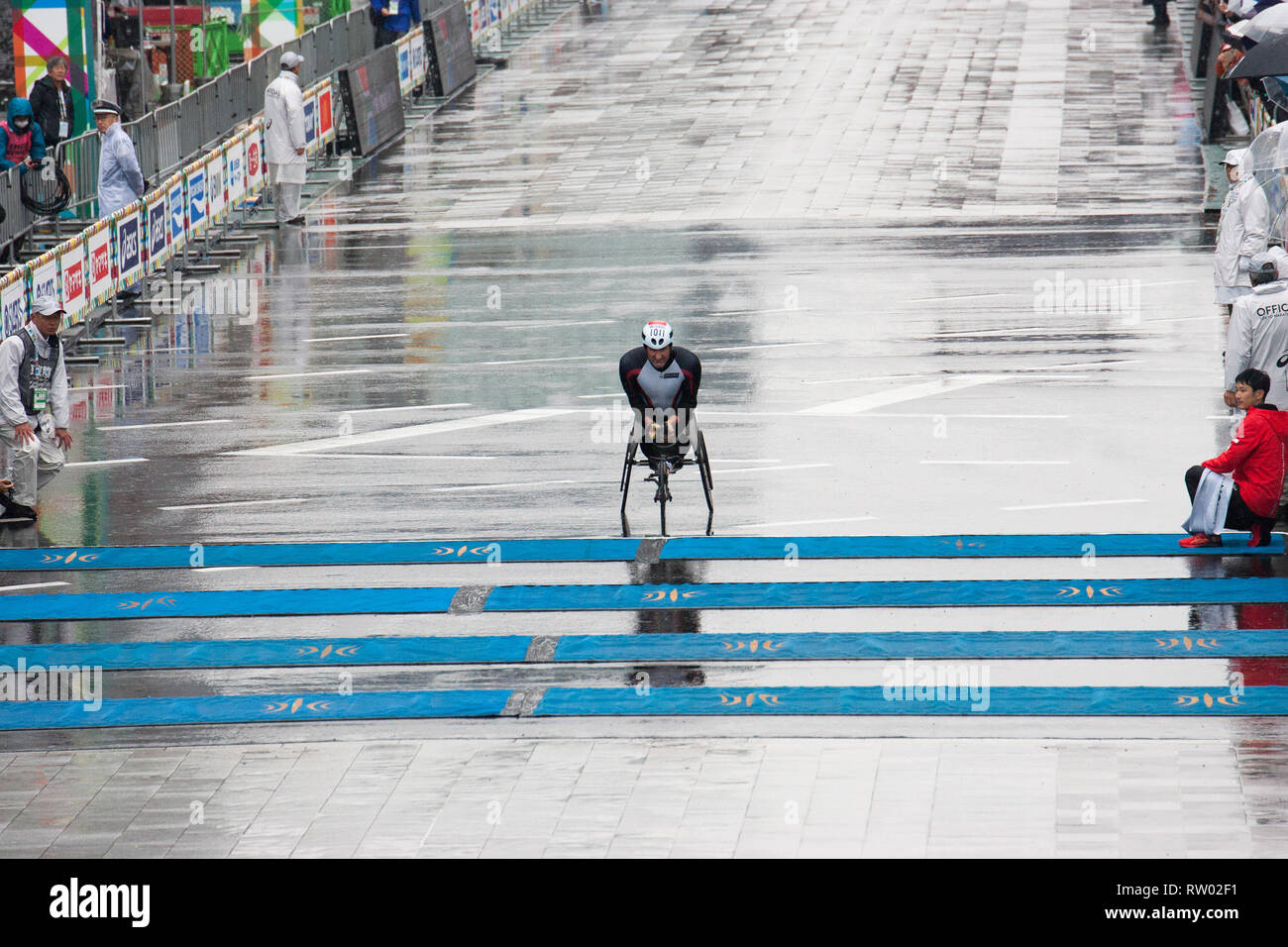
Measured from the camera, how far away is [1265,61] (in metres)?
18.2

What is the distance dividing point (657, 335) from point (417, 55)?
89.1 feet

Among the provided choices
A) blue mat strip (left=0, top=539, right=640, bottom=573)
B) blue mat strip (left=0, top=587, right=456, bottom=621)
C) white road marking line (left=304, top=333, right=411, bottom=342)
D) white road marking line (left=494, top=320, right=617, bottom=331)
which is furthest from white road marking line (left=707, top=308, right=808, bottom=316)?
blue mat strip (left=0, top=587, right=456, bottom=621)

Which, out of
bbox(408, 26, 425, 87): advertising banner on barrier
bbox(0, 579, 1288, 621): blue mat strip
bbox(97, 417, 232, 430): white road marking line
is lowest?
bbox(97, 417, 232, 430): white road marking line

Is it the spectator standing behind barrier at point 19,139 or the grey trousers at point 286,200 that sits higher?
the spectator standing behind barrier at point 19,139

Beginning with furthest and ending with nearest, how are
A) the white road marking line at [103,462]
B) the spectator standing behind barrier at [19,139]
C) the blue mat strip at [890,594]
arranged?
the spectator standing behind barrier at [19,139] → the white road marking line at [103,462] → the blue mat strip at [890,594]

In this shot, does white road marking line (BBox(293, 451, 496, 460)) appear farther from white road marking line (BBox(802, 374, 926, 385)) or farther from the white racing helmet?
white road marking line (BBox(802, 374, 926, 385))

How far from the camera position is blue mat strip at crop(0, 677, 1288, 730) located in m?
10.6

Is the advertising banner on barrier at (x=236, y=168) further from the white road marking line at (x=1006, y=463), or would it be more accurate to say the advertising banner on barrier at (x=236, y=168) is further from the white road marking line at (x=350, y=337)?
the white road marking line at (x=1006, y=463)

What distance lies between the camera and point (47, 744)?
10688 mm

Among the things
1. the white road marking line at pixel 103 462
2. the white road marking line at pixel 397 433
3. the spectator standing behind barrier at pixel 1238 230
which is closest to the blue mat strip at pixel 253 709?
the white road marking line at pixel 103 462

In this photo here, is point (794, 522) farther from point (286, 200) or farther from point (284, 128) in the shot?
point (286, 200)

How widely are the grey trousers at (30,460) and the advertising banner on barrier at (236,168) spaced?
12.8 metres

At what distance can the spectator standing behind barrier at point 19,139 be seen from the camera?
887 inches

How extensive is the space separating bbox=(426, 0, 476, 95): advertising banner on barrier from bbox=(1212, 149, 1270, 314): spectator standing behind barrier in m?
23.2
